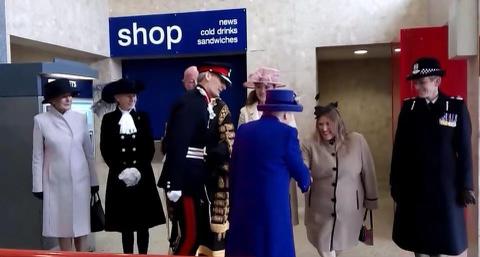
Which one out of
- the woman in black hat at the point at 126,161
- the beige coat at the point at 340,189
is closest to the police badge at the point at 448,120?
the beige coat at the point at 340,189

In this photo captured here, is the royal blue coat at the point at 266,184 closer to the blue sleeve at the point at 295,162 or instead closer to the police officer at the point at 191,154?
the blue sleeve at the point at 295,162

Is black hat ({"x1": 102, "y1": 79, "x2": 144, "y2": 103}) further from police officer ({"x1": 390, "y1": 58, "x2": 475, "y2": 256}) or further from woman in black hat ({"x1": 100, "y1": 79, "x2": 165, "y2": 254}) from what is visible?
police officer ({"x1": 390, "y1": 58, "x2": 475, "y2": 256})

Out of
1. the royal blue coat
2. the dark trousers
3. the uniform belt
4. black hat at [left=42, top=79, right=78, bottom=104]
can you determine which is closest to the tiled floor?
the dark trousers

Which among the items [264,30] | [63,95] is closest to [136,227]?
[63,95]

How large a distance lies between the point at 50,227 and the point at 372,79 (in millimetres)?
6748

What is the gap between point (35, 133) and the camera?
3322 mm

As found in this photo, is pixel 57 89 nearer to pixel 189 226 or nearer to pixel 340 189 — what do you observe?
pixel 189 226

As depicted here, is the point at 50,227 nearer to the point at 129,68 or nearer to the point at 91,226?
the point at 91,226

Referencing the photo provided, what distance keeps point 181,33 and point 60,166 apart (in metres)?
3.53

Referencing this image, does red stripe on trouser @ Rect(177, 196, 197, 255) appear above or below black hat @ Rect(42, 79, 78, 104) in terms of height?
below

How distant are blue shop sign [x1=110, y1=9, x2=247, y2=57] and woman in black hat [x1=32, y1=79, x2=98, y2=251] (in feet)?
10.6

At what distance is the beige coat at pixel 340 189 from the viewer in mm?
2875

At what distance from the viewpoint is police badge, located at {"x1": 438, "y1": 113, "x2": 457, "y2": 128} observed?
269 cm

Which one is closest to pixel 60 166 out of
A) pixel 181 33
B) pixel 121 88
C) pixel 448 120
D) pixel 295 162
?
pixel 121 88
